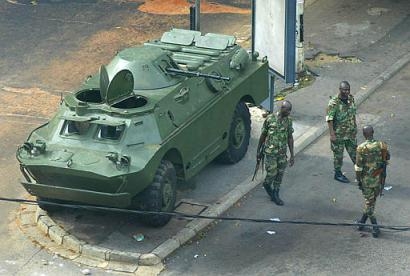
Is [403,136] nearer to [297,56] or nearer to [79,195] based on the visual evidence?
[297,56]

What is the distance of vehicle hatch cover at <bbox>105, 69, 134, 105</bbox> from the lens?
1437cm

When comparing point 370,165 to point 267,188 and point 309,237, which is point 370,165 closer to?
point 309,237

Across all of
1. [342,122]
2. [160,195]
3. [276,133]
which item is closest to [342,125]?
[342,122]

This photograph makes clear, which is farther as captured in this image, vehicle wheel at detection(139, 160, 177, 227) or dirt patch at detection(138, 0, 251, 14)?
dirt patch at detection(138, 0, 251, 14)

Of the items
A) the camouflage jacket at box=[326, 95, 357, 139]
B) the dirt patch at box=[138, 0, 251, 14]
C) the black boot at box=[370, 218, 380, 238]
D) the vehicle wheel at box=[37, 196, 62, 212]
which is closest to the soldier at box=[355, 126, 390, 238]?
the black boot at box=[370, 218, 380, 238]

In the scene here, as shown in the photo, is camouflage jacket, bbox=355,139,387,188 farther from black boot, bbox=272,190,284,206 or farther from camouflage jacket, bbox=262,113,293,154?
black boot, bbox=272,190,284,206

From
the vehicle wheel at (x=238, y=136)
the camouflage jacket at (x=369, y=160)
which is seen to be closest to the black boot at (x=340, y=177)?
the vehicle wheel at (x=238, y=136)

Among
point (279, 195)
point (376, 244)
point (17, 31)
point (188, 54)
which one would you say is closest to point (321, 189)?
point (279, 195)

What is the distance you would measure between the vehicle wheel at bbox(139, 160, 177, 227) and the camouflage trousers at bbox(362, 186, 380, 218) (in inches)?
105

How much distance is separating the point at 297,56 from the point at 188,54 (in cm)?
413

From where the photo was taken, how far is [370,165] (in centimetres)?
1358

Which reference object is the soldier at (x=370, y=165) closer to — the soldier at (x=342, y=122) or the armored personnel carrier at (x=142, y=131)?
the soldier at (x=342, y=122)

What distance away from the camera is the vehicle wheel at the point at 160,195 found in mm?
13953

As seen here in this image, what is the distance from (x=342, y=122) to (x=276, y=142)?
4.06ft
